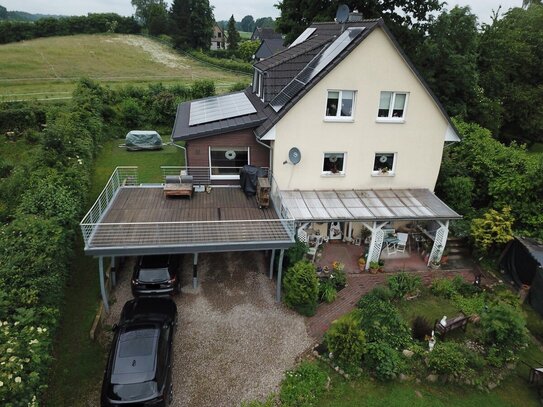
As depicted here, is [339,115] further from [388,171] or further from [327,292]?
[327,292]

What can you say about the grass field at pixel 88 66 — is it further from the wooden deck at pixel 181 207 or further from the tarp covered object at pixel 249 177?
the tarp covered object at pixel 249 177

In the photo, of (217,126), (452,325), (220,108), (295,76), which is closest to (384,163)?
(295,76)

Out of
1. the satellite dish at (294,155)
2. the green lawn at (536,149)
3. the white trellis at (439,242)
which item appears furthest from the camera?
the green lawn at (536,149)

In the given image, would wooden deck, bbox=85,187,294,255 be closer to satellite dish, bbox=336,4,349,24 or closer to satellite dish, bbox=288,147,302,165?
satellite dish, bbox=288,147,302,165

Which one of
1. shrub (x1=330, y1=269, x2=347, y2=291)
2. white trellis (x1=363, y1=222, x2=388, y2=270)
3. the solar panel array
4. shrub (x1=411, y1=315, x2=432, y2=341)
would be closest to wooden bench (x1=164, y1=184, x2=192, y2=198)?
the solar panel array

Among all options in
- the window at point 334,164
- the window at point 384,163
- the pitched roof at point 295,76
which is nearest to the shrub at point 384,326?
the window at point 334,164

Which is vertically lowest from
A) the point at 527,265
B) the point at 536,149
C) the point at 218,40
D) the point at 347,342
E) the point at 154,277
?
the point at 536,149
